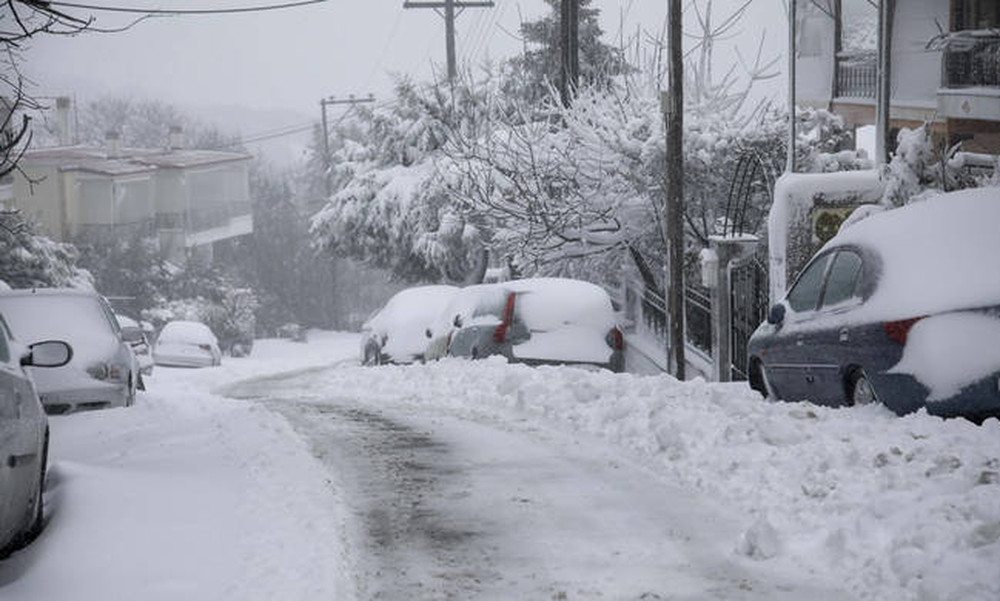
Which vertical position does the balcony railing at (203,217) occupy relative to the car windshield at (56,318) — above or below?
above

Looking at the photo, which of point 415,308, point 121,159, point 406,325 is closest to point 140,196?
point 121,159

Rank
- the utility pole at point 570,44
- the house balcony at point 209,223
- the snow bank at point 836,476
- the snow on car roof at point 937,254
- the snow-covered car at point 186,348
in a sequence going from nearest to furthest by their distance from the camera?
the snow bank at point 836,476 < the snow on car roof at point 937,254 < the utility pole at point 570,44 < the snow-covered car at point 186,348 < the house balcony at point 209,223

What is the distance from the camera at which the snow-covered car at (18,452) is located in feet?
20.4

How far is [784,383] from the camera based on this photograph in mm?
11367

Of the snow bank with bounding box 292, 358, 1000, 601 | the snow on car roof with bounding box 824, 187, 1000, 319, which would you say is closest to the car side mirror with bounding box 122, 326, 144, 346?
the snow bank with bounding box 292, 358, 1000, 601

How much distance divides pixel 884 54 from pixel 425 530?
566 inches

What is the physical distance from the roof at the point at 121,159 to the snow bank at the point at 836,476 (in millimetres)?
51782

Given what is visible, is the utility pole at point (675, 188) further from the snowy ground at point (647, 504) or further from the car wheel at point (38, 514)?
the car wheel at point (38, 514)

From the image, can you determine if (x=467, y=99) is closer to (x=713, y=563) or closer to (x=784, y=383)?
(x=784, y=383)

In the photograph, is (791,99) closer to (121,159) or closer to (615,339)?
(615,339)

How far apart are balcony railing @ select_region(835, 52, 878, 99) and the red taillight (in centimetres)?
1984

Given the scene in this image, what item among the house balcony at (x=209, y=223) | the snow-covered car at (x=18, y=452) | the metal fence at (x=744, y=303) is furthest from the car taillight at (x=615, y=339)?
the house balcony at (x=209, y=223)

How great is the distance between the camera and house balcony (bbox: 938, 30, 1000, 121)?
2120 cm

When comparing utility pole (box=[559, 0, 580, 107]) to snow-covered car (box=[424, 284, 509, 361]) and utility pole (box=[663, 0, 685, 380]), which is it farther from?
utility pole (box=[663, 0, 685, 380])
